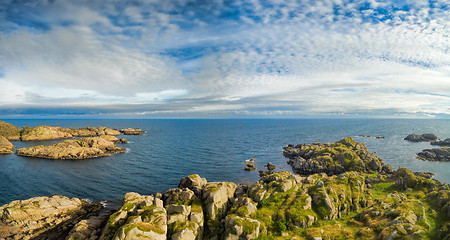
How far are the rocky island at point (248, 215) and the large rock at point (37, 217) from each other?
14cm

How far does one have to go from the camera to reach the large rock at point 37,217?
38.0 meters

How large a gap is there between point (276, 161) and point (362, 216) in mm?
63842

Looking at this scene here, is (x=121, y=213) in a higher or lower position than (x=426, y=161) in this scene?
higher

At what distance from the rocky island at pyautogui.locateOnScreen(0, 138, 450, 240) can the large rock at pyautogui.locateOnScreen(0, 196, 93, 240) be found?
0.14 m

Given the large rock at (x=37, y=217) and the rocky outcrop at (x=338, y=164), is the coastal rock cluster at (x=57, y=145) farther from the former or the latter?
the rocky outcrop at (x=338, y=164)

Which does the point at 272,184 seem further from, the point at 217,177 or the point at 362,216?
the point at 217,177

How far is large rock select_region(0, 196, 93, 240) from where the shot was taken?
3803cm

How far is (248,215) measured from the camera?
33094 millimetres

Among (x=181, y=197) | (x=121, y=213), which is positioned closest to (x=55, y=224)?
(x=121, y=213)

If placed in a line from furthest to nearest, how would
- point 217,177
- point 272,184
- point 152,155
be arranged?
1. point 152,155
2. point 217,177
3. point 272,184

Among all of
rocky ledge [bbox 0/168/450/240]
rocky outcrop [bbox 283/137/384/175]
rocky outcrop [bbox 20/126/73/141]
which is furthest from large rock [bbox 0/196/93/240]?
rocky outcrop [bbox 20/126/73/141]

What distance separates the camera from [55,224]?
41.1m

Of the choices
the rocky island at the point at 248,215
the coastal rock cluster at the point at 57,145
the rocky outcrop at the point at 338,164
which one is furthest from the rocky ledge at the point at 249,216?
the coastal rock cluster at the point at 57,145

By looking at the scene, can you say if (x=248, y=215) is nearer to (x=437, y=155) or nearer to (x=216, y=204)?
(x=216, y=204)
